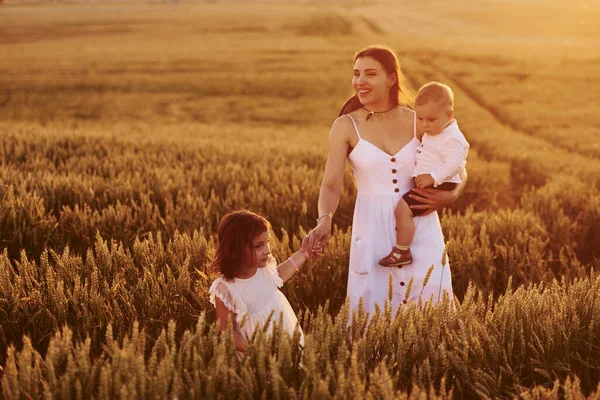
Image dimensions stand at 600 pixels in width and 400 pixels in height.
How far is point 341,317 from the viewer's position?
2.26 m

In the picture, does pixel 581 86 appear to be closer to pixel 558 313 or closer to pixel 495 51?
pixel 495 51

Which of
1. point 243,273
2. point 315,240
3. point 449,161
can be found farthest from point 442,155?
point 243,273

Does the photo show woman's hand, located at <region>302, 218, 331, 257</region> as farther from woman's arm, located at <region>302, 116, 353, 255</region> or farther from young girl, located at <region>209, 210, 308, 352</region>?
young girl, located at <region>209, 210, 308, 352</region>

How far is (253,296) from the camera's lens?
2.99 meters

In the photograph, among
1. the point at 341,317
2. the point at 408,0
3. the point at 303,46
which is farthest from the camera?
the point at 408,0

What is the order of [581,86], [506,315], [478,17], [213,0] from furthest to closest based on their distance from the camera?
1. [213,0]
2. [478,17]
3. [581,86]
4. [506,315]

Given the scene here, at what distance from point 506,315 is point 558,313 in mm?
301

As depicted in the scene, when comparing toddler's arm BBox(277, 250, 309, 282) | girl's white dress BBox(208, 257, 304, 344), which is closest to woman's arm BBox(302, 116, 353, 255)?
toddler's arm BBox(277, 250, 309, 282)

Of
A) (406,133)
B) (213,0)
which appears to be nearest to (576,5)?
(213,0)

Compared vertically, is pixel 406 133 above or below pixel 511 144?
above

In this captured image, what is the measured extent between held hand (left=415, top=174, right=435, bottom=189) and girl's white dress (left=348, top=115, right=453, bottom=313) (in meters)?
0.10

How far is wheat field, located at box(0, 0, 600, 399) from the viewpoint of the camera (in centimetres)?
207

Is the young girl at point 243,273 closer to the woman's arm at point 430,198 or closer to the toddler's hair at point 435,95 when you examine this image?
the woman's arm at point 430,198

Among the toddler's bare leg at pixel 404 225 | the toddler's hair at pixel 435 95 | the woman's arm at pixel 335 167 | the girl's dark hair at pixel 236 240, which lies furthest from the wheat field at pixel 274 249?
the toddler's hair at pixel 435 95
